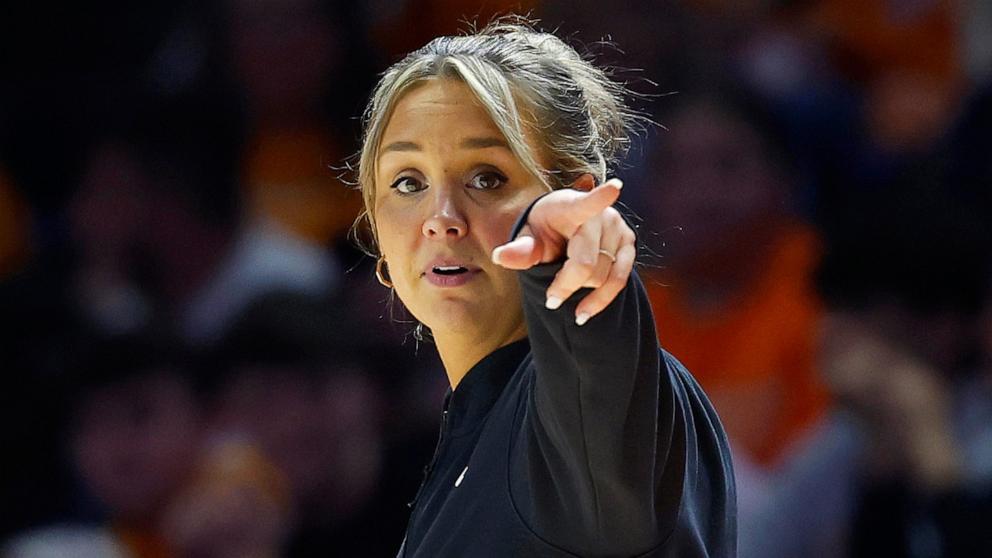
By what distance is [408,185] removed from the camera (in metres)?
1.56

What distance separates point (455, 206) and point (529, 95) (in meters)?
0.13

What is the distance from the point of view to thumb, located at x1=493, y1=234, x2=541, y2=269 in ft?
3.49

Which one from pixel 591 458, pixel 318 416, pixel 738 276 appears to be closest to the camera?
pixel 591 458

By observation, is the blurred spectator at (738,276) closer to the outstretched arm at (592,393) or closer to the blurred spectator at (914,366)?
the blurred spectator at (914,366)

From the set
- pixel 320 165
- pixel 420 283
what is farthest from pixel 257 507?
pixel 420 283

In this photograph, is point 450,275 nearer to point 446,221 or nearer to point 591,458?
point 446,221

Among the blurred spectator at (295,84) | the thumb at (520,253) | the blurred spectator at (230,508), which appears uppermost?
the thumb at (520,253)

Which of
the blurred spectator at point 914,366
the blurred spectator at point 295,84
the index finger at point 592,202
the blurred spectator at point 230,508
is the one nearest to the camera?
the index finger at point 592,202

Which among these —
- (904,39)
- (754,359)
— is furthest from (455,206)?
(904,39)

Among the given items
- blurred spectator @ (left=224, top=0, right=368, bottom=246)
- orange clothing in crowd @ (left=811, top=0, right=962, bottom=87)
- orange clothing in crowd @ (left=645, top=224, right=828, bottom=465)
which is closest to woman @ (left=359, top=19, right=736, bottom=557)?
orange clothing in crowd @ (left=645, top=224, right=828, bottom=465)

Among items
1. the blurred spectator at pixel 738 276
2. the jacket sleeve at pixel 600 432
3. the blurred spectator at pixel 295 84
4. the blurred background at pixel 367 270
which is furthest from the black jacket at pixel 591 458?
the blurred spectator at pixel 295 84

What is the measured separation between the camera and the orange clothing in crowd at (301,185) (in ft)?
12.2

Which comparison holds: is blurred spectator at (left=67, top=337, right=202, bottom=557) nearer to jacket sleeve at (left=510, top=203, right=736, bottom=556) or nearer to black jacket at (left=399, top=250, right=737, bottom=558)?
black jacket at (left=399, top=250, right=737, bottom=558)

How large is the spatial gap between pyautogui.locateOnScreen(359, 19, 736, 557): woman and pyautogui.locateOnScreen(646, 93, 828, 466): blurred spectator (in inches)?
57.3
